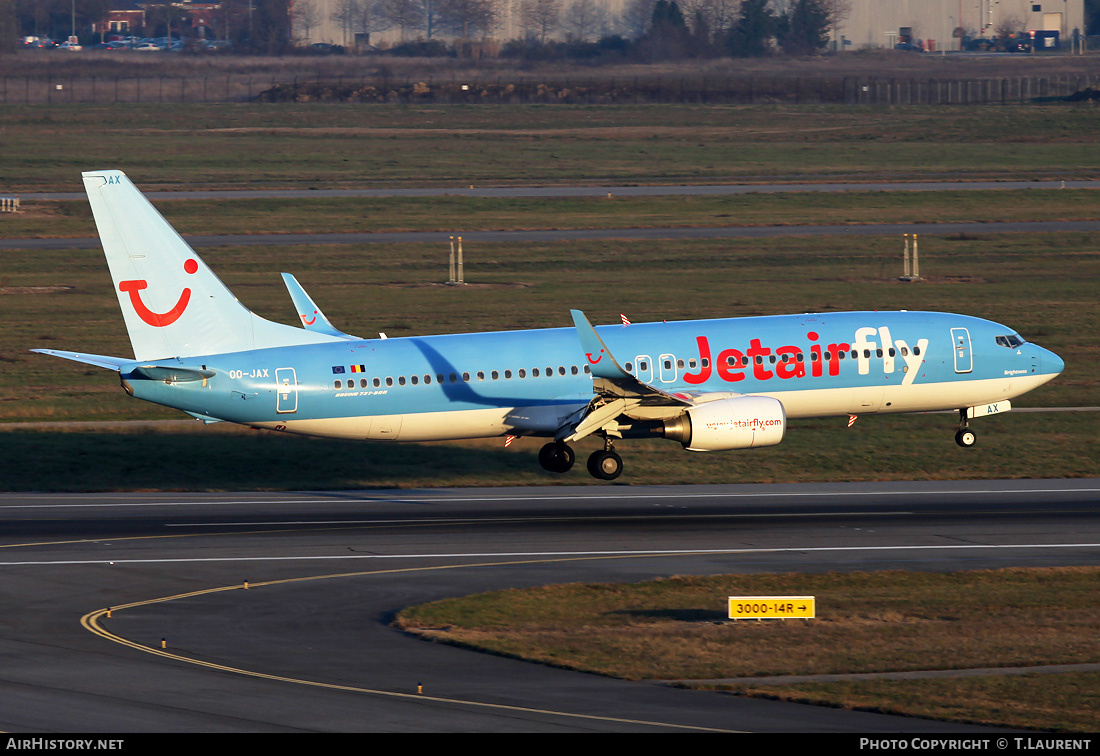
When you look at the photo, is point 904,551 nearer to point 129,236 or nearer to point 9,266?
A: point 129,236

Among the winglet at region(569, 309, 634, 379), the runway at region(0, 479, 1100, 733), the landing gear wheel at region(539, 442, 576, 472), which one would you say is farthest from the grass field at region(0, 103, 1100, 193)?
the runway at region(0, 479, 1100, 733)

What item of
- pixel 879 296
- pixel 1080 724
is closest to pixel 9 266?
pixel 879 296

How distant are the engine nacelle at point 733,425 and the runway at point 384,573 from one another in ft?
6.22

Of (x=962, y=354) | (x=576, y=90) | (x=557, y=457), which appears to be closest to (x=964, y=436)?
(x=962, y=354)

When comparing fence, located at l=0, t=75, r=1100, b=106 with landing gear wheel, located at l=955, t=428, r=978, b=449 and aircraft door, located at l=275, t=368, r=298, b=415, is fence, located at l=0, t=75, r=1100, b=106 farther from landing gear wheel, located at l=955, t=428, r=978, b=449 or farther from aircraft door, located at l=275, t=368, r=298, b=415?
aircraft door, located at l=275, t=368, r=298, b=415

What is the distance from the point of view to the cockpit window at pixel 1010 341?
161 feet

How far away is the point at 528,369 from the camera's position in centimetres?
4541

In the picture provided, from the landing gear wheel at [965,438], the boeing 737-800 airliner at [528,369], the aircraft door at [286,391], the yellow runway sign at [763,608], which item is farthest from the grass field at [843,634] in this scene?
the landing gear wheel at [965,438]

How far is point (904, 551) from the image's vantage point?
123 ft

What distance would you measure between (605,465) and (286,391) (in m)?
9.83

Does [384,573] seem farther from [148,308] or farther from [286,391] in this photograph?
[148,308]

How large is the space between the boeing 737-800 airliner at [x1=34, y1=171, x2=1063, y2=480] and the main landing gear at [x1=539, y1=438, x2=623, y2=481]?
0.07 metres

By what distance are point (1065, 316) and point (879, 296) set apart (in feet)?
31.2

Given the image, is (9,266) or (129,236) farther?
(9,266)
